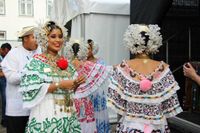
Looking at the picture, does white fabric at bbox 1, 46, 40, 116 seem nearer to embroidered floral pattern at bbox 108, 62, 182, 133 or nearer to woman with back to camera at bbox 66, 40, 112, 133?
woman with back to camera at bbox 66, 40, 112, 133

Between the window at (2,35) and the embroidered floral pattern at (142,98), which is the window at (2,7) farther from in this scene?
the embroidered floral pattern at (142,98)

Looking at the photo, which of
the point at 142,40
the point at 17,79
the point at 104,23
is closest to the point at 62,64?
the point at 142,40

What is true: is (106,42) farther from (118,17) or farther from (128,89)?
(128,89)

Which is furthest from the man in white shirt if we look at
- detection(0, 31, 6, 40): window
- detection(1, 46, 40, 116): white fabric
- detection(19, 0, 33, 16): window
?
detection(19, 0, 33, 16): window

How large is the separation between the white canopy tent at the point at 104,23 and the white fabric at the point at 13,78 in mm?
3720

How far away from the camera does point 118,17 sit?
876cm

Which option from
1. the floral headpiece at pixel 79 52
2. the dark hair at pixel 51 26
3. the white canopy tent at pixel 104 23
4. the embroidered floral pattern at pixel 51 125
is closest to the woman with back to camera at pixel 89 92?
the floral headpiece at pixel 79 52

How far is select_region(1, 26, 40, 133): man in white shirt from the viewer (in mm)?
4727

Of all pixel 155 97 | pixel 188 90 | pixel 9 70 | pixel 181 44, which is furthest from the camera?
pixel 181 44

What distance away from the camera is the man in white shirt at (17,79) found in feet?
15.5

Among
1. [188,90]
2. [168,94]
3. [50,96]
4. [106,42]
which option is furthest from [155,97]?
[106,42]

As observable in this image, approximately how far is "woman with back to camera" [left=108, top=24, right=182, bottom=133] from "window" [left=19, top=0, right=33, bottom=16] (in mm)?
27755

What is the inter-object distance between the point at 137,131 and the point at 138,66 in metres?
0.59

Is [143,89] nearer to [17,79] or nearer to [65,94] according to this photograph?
[65,94]
